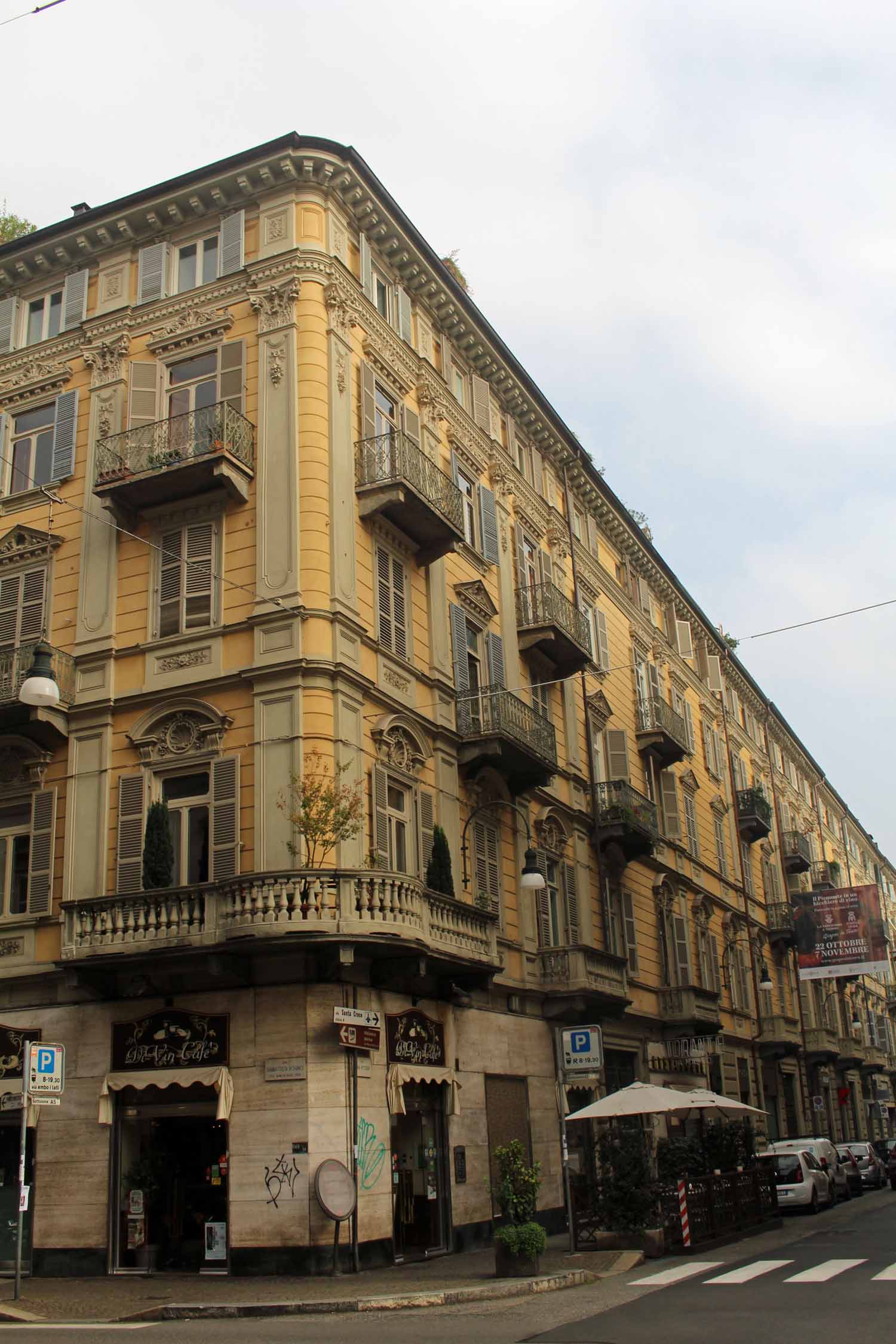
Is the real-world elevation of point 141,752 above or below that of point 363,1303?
above

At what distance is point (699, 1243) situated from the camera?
777 inches

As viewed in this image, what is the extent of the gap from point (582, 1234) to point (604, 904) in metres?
11.6

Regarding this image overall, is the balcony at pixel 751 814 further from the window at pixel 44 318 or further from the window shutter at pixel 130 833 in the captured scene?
the window at pixel 44 318

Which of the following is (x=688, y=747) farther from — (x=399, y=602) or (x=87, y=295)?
(x=87, y=295)

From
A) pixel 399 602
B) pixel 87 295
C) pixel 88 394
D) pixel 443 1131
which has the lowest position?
pixel 443 1131

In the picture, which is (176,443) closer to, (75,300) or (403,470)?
(403,470)

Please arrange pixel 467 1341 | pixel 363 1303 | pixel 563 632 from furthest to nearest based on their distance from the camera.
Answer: pixel 563 632, pixel 363 1303, pixel 467 1341

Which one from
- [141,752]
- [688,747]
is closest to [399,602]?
[141,752]

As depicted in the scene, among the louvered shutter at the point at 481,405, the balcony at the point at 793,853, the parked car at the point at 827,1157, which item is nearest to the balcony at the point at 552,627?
the louvered shutter at the point at 481,405

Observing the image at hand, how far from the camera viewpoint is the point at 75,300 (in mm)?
24562

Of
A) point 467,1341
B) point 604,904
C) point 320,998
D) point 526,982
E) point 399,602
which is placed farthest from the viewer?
point 604,904

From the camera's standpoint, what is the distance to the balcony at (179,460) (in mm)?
20828

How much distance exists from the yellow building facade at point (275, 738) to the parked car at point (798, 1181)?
13.5 feet

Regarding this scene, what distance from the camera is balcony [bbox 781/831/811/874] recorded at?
53156 millimetres
